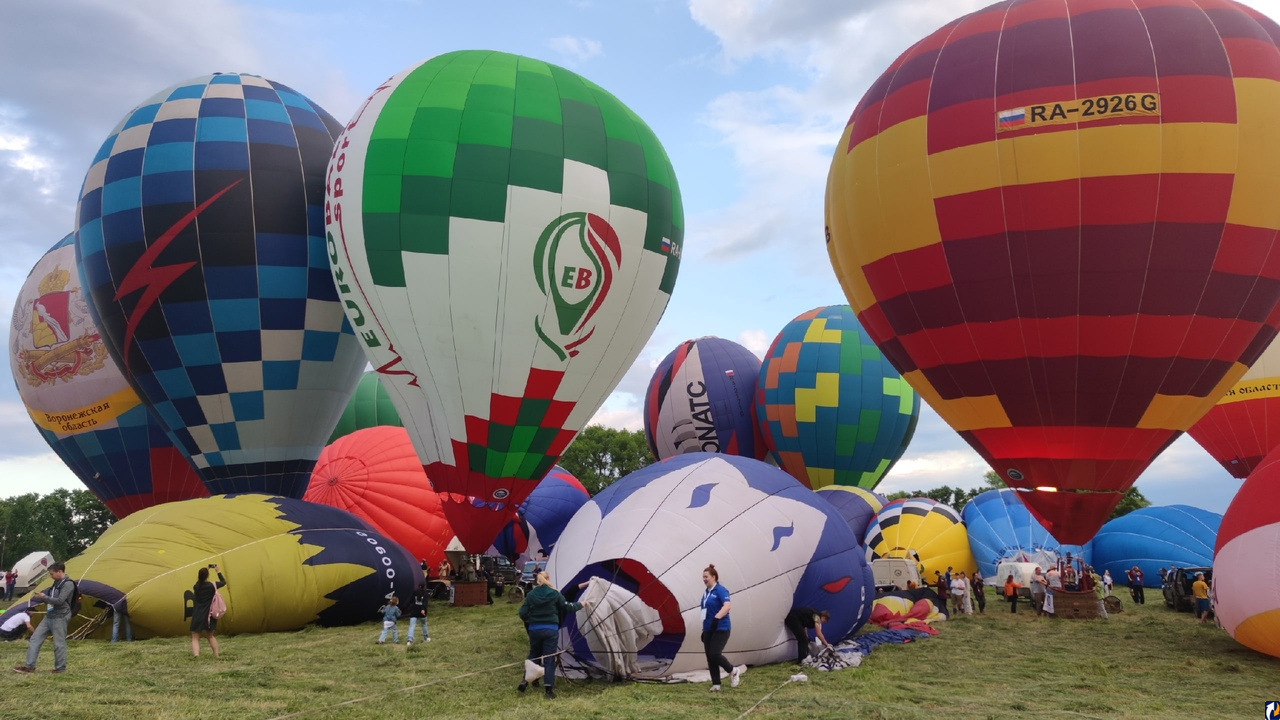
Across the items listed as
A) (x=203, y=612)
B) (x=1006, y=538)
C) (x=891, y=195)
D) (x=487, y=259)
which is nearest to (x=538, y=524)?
(x=487, y=259)

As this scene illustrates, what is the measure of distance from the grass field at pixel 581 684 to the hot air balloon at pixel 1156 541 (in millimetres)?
10435

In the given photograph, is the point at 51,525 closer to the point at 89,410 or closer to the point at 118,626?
the point at 89,410

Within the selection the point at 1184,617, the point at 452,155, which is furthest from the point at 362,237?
the point at 1184,617

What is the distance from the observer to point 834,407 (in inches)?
850

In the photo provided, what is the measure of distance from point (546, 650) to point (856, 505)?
12.5 m

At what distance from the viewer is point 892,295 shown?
11078mm

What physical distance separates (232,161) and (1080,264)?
12.4 metres

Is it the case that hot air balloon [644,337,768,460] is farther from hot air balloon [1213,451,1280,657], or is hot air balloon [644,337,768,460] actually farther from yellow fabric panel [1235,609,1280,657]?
yellow fabric panel [1235,609,1280,657]

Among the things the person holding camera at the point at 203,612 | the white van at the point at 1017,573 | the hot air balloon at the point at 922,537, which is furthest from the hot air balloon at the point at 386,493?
the white van at the point at 1017,573

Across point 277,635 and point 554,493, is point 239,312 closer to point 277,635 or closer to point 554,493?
point 277,635

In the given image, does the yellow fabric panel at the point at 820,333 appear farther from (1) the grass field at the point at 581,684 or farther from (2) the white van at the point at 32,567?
(2) the white van at the point at 32,567

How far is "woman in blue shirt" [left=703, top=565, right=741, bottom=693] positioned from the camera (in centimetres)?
645

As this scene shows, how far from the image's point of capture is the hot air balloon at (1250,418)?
17.2 metres

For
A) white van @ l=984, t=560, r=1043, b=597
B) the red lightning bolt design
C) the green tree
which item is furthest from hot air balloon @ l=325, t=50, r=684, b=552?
the green tree
